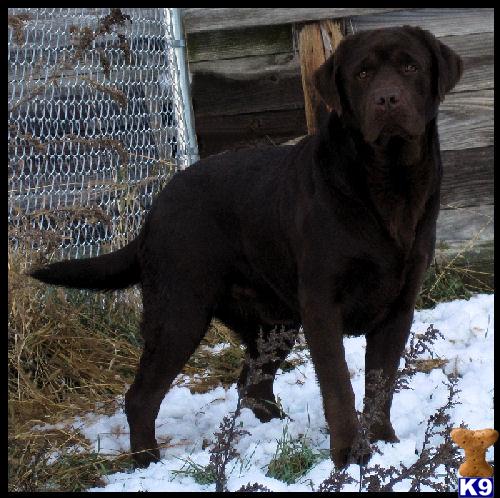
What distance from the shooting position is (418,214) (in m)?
3.05

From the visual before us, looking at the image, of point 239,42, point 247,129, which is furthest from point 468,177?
point 239,42

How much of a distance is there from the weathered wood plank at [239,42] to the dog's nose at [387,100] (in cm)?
243

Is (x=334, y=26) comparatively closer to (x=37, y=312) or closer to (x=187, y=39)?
(x=187, y=39)

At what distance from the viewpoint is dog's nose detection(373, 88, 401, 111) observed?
2805 mm

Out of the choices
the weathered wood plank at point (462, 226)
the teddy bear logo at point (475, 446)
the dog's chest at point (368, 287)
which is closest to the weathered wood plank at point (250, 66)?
the weathered wood plank at point (462, 226)

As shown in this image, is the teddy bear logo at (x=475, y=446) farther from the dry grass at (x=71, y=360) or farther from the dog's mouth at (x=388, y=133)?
the dry grass at (x=71, y=360)

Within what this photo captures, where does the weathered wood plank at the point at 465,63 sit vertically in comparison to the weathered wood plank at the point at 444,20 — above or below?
below

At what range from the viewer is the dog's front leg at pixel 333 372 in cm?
293

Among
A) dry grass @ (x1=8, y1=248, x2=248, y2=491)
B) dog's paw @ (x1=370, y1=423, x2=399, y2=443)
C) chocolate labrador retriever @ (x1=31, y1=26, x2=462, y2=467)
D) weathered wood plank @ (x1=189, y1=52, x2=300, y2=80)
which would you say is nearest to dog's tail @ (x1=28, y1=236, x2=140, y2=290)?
chocolate labrador retriever @ (x1=31, y1=26, x2=462, y2=467)

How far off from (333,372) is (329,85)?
0.92 metres

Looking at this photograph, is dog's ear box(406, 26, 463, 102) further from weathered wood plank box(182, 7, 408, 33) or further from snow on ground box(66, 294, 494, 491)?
weathered wood plank box(182, 7, 408, 33)

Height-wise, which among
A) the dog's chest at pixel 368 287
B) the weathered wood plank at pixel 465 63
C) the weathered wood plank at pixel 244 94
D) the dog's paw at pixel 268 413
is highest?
the weathered wood plank at pixel 465 63

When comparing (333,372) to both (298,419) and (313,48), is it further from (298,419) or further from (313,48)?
(313,48)
